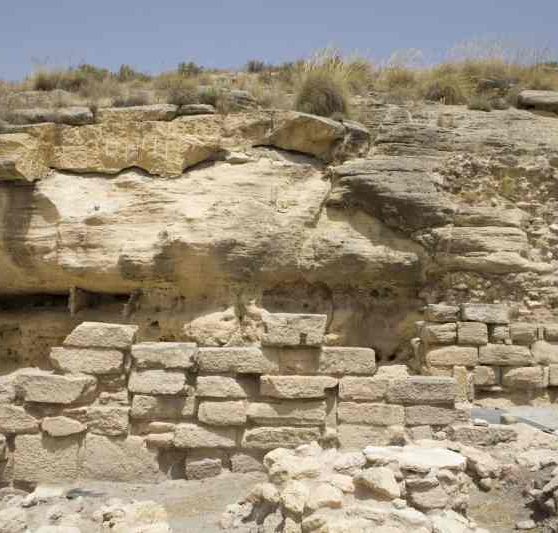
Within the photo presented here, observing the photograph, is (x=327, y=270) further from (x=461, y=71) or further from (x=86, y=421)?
(x=461, y=71)

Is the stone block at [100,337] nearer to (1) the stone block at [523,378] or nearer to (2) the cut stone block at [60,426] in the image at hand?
(2) the cut stone block at [60,426]

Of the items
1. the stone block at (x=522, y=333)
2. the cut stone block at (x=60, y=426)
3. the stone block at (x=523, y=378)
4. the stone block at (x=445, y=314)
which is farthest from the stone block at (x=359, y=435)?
the stone block at (x=522, y=333)

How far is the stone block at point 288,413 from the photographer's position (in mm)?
6145

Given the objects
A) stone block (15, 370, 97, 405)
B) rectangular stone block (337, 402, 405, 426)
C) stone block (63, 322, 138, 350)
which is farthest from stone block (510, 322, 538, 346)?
Answer: stone block (15, 370, 97, 405)

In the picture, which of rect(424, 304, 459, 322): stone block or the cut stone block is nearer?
the cut stone block

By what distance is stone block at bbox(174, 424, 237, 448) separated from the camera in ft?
19.8

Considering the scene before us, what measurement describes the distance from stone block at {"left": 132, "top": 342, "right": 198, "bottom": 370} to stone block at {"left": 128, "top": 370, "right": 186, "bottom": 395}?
78 mm

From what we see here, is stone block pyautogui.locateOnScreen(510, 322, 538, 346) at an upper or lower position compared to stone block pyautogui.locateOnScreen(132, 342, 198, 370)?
lower

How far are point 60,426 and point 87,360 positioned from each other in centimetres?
65

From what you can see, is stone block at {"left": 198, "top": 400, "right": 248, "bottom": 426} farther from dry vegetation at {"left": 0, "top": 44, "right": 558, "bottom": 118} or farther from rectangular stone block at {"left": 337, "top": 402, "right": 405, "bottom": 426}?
dry vegetation at {"left": 0, "top": 44, "right": 558, "bottom": 118}

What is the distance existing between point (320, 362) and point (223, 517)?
5.88ft

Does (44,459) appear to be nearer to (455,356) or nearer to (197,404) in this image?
(197,404)

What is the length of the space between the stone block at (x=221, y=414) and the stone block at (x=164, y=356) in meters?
0.44

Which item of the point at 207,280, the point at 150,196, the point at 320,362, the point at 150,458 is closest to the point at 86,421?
the point at 150,458
